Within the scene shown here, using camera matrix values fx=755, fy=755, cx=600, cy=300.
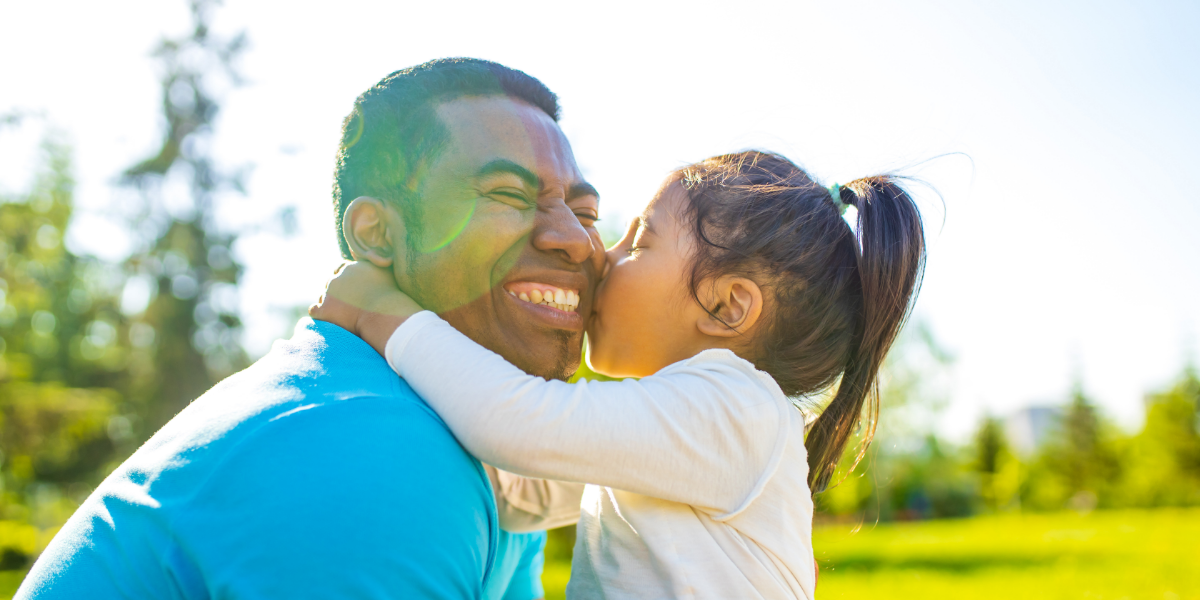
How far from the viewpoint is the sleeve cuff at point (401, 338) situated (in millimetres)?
2125

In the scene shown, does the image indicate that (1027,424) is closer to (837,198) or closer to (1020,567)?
(1020,567)

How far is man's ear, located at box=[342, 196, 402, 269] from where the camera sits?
2711 mm

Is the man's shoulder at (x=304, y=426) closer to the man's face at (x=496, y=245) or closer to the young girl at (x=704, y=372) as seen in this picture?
the young girl at (x=704, y=372)

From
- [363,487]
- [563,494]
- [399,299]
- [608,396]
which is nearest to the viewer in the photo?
[363,487]

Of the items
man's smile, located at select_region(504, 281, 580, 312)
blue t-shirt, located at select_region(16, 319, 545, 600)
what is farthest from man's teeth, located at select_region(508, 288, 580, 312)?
blue t-shirt, located at select_region(16, 319, 545, 600)

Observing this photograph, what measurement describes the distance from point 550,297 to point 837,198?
1286mm

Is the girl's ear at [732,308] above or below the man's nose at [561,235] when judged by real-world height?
below

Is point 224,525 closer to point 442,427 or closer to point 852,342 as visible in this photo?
point 442,427

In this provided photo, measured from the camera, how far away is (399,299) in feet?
7.81

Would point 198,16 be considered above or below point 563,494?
above

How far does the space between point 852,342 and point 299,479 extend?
7.23ft

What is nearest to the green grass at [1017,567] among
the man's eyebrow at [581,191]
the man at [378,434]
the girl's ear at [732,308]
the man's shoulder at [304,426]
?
the girl's ear at [732,308]

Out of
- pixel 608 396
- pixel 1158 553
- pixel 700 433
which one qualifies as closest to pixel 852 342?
pixel 700 433

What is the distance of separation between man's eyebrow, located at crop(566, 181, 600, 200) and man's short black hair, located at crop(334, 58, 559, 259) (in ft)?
1.47
